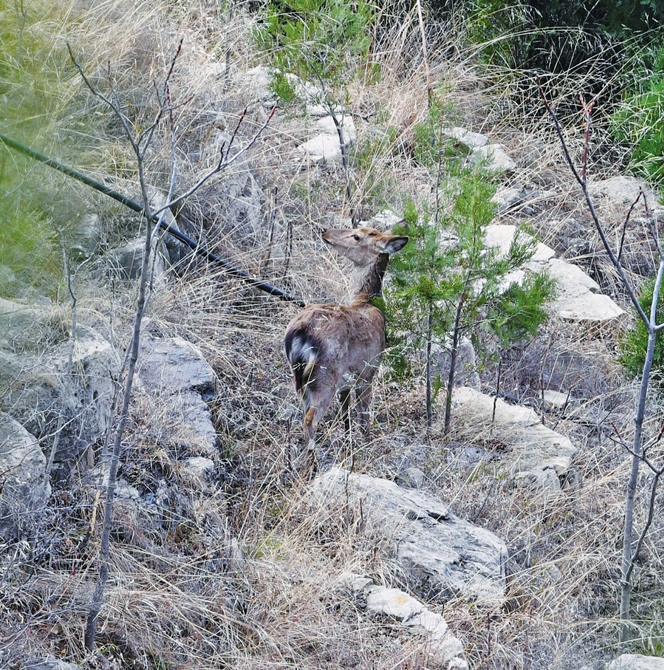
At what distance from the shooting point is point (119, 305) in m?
5.81

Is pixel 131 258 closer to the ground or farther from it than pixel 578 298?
farther from it

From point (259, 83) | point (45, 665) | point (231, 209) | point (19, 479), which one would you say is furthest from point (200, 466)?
point (259, 83)

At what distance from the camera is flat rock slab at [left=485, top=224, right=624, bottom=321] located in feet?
25.8

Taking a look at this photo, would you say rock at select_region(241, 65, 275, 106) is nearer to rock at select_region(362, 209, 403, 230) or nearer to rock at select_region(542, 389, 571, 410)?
rock at select_region(362, 209, 403, 230)

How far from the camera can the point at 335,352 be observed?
214 inches

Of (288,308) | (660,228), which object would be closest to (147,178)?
(288,308)

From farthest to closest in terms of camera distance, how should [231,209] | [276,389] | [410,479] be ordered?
[231,209]
[276,389]
[410,479]

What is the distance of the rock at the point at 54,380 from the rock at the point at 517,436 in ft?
7.55

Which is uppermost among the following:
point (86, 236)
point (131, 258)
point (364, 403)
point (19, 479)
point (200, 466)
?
point (86, 236)

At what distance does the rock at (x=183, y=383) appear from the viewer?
5.09m

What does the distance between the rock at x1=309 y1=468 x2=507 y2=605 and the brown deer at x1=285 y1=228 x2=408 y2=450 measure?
0.61m

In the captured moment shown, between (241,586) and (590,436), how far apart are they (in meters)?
3.03

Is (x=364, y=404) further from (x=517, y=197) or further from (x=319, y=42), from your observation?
(x=517, y=197)

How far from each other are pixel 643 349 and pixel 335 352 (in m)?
2.78
